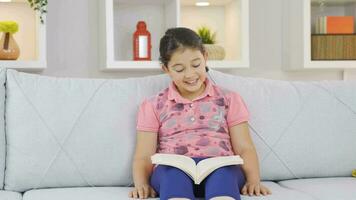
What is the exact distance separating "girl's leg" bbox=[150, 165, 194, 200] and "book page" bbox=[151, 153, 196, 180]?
0.02 meters

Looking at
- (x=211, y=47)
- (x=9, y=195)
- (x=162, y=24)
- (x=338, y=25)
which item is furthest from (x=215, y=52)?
(x=9, y=195)

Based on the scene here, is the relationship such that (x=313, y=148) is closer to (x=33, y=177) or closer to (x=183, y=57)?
(x=183, y=57)

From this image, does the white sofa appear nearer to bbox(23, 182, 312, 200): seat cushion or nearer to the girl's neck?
bbox(23, 182, 312, 200): seat cushion

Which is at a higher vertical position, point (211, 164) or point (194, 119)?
point (194, 119)

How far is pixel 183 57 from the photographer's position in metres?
1.80

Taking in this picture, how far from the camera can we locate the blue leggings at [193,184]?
59.8 inches

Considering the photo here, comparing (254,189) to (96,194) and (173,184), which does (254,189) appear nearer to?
(173,184)

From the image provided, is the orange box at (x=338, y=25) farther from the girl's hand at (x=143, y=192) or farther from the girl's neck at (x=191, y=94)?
the girl's hand at (x=143, y=192)

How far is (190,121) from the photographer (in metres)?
1.80

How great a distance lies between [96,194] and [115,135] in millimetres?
Result: 243

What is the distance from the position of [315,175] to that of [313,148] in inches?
3.6

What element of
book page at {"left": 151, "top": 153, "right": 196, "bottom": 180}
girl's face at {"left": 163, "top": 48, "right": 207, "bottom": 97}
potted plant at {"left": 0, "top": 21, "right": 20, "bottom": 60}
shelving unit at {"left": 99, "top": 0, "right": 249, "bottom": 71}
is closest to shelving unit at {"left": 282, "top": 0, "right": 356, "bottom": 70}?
shelving unit at {"left": 99, "top": 0, "right": 249, "bottom": 71}

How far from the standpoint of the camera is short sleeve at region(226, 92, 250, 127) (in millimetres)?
1842

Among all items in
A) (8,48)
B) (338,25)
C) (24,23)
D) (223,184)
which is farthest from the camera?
(338,25)
